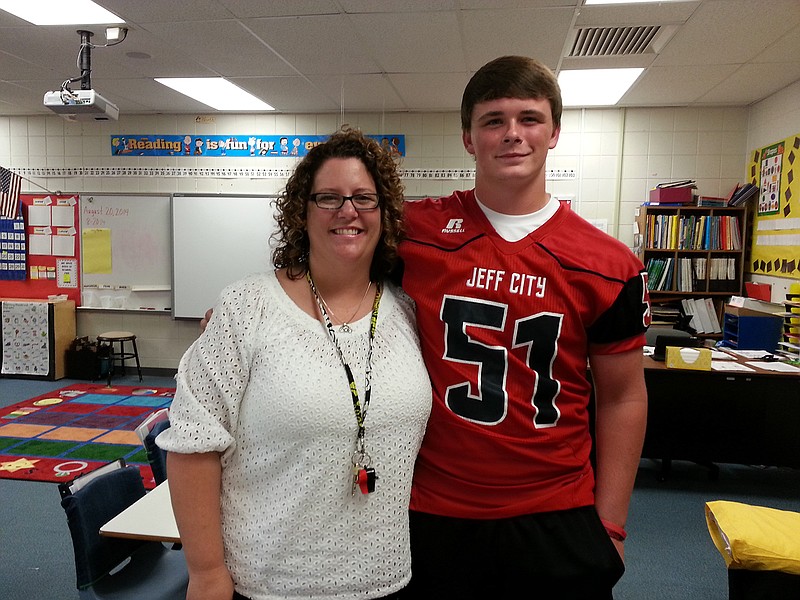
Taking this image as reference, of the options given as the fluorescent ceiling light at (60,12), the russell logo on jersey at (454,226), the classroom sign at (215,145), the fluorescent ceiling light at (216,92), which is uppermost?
the fluorescent ceiling light at (216,92)

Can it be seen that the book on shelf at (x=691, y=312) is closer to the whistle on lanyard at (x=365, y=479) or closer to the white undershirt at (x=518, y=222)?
the white undershirt at (x=518, y=222)

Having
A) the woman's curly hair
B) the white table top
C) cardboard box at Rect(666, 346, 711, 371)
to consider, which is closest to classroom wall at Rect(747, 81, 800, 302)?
cardboard box at Rect(666, 346, 711, 371)

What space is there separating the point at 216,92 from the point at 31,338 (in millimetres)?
3457

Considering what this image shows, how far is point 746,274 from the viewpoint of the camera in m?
5.48

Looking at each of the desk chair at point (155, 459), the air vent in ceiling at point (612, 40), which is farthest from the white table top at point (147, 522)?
the air vent in ceiling at point (612, 40)

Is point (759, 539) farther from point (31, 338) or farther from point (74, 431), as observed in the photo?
point (31, 338)

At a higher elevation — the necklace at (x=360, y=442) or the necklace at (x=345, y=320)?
the necklace at (x=345, y=320)

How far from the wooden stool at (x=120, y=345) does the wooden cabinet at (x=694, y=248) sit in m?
5.48

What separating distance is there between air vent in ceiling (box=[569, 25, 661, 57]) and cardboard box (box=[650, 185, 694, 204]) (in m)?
1.67

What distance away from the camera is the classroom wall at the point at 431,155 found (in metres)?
5.67

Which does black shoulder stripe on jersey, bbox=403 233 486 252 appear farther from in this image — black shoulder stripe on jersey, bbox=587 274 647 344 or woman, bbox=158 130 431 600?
black shoulder stripe on jersey, bbox=587 274 647 344

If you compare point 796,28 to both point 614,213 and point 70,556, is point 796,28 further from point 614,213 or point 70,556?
point 70,556

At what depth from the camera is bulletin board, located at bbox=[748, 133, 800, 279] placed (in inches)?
181

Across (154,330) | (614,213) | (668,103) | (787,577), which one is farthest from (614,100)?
(154,330)
